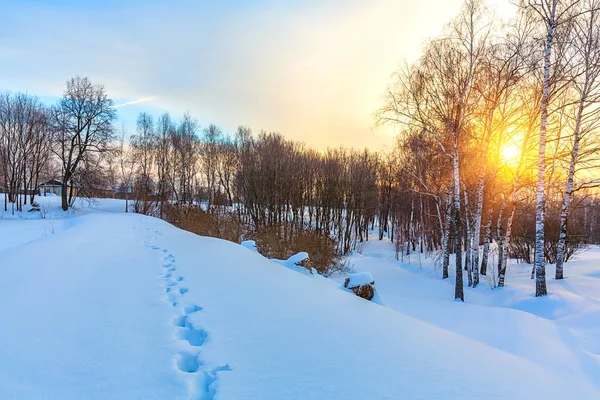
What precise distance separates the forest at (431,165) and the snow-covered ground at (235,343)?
6.50 metres

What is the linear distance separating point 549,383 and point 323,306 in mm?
2359

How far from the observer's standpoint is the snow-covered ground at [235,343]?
2.27m

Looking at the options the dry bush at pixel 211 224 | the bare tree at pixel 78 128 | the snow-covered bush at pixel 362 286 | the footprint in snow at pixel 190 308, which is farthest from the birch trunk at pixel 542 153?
the bare tree at pixel 78 128

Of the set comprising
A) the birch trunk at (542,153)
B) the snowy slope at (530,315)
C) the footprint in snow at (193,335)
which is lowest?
the snowy slope at (530,315)

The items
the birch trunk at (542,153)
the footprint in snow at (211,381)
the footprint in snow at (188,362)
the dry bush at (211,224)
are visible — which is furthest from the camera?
the dry bush at (211,224)

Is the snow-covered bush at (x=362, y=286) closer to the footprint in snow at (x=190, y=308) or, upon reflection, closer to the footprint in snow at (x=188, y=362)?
the footprint in snow at (x=190, y=308)

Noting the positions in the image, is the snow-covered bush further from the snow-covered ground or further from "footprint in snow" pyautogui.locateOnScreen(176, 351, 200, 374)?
"footprint in snow" pyautogui.locateOnScreen(176, 351, 200, 374)

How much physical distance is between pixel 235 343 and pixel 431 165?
14.4 m

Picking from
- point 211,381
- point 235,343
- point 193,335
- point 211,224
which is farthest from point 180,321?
point 211,224

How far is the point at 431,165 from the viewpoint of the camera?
15.4 m

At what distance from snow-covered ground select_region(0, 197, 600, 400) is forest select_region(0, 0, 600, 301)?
256 inches

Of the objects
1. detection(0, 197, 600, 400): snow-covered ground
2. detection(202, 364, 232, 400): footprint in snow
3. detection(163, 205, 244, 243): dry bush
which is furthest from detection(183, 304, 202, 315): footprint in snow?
detection(163, 205, 244, 243): dry bush

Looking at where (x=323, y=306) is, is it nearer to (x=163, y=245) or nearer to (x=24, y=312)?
(x=24, y=312)

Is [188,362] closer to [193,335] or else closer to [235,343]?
[235,343]
